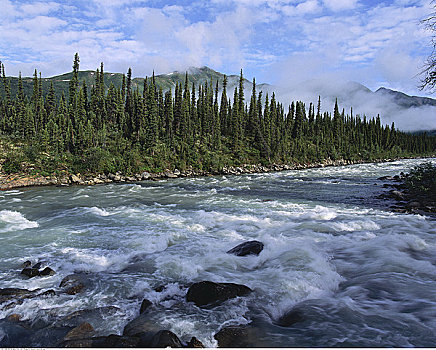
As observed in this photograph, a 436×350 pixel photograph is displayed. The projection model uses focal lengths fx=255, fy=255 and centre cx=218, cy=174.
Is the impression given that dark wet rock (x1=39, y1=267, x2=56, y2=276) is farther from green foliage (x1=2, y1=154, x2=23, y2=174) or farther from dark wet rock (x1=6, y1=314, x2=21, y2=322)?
green foliage (x1=2, y1=154, x2=23, y2=174)

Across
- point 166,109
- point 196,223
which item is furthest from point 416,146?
point 196,223

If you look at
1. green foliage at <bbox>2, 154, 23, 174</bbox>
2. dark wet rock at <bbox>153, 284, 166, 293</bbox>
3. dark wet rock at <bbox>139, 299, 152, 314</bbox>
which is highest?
green foliage at <bbox>2, 154, 23, 174</bbox>

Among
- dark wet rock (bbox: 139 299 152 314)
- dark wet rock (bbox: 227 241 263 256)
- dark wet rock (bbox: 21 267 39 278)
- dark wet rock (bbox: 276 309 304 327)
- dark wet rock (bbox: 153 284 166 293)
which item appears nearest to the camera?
dark wet rock (bbox: 276 309 304 327)

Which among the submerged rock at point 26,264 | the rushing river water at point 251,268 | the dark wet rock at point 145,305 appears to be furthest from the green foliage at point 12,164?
the dark wet rock at point 145,305

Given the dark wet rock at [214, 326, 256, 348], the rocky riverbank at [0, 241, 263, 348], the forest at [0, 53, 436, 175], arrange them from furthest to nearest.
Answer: the forest at [0, 53, 436, 175] < the dark wet rock at [214, 326, 256, 348] < the rocky riverbank at [0, 241, 263, 348]

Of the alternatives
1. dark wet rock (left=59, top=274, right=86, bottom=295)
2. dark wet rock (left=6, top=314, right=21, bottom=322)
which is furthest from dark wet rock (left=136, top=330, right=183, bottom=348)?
dark wet rock (left=59, top=274, right=86, bottom=295)

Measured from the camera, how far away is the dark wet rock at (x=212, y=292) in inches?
235

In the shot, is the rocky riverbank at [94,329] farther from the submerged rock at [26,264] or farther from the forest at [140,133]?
the forest at [140,133]

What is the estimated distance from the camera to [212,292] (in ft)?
20.0

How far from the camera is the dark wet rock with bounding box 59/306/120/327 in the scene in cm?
518

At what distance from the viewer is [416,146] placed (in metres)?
137

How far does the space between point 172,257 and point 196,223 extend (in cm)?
448

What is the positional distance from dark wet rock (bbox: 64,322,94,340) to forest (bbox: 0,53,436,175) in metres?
32.0

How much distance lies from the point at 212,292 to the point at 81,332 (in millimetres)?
2764
